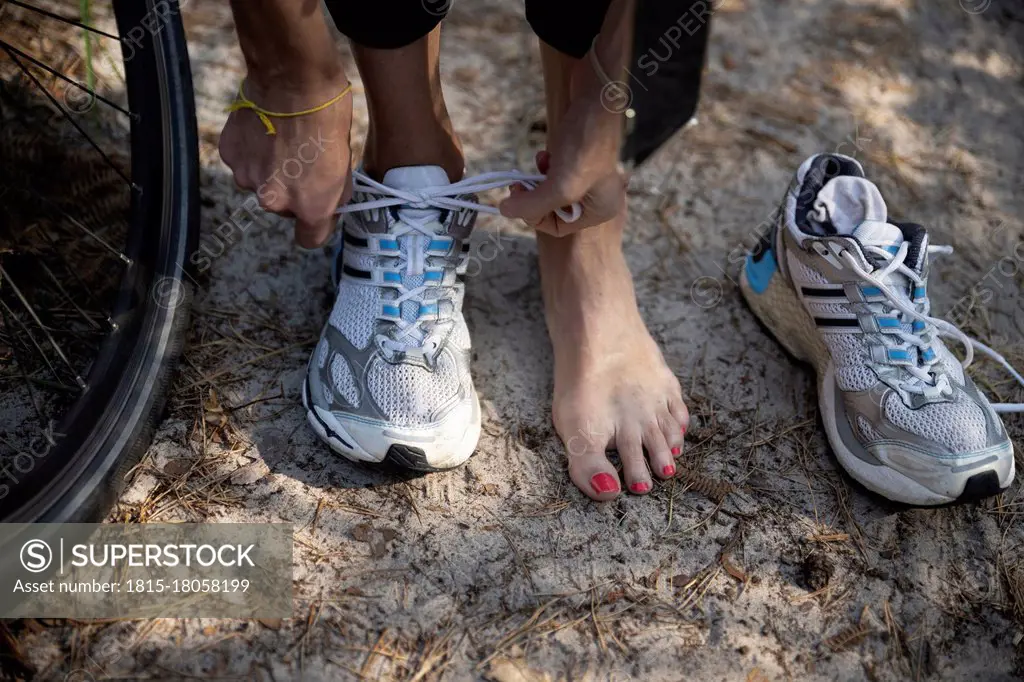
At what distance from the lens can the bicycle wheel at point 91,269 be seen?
1.24m

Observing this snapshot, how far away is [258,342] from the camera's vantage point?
1.55m

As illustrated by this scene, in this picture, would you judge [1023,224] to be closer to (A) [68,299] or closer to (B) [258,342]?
(B) [258,342]

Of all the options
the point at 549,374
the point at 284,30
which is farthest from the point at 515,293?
the point at 284,30

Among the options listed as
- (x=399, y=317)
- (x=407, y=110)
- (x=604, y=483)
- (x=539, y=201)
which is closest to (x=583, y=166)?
(x=539, y=201)

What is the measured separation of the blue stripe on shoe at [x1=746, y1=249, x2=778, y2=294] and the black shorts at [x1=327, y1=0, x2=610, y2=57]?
64cm

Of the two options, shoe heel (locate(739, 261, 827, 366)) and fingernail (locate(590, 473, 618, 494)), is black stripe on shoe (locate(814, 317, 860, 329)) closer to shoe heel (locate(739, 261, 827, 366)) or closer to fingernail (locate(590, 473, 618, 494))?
shoe heel (locate(739, 261, 827, 366))

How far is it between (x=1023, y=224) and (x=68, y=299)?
2.28 meters

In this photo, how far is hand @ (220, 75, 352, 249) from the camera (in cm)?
119

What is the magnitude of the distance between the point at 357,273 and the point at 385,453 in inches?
13.9

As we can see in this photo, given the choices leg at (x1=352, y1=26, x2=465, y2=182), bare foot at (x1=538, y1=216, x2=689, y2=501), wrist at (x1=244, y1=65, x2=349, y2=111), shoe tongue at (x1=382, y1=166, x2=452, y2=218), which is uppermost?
wrist at (x1=244, y1=65, x2=349, y2=111)

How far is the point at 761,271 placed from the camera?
5.44 feet

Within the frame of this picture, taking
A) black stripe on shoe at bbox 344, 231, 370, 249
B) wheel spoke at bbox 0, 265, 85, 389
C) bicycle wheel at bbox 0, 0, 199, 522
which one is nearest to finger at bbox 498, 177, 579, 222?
black stripe on shoe at bbox 344, 231, 370, 249

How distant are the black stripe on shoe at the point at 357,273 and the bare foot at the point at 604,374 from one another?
0.37 metres

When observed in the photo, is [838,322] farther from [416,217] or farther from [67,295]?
[67,295]
